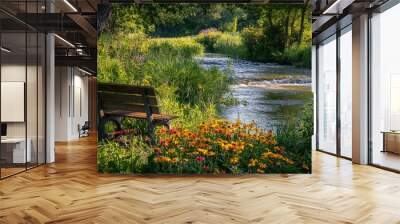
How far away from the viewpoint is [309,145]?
6.75m

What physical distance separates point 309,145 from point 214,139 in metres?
1.52

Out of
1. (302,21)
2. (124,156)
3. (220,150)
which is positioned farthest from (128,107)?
(302,21)

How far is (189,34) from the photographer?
699 centimetres

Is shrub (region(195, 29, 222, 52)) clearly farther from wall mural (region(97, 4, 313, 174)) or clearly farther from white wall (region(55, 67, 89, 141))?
white wall (region(55, 67, 89, 141))

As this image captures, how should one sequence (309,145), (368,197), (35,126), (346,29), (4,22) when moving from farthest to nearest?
1. (346,29)
2. (35,126)
3. (309,145)
4. (4,22)
5. (368,197)

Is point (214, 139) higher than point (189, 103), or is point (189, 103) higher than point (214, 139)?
point (189, 103)

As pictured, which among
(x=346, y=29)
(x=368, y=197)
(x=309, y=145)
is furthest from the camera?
(x=346, y=29)

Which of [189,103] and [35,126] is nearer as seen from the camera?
[189,103]

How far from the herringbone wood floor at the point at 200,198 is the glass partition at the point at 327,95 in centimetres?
311

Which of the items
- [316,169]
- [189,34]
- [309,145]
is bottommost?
[316,169]

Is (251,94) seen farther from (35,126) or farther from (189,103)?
(35,126)

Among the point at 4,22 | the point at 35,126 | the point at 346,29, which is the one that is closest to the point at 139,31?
the point at 4,22

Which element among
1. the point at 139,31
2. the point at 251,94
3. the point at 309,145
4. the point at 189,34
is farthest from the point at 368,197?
the point at 139,31

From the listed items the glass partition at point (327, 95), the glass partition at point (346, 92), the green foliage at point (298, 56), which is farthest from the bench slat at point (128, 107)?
the glass partition at point (327, 95)
